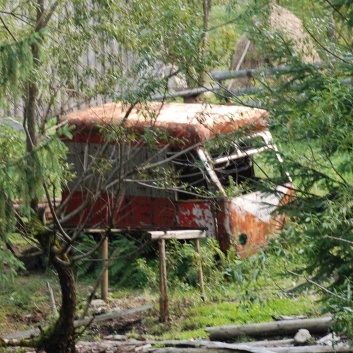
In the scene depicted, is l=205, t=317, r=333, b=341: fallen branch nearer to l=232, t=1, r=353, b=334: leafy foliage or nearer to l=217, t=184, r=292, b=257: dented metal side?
l=232, t=1, r=353, b=334: leafy foliage

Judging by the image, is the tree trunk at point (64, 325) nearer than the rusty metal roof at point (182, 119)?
Yes

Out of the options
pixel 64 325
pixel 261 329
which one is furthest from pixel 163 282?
pixel 64 325

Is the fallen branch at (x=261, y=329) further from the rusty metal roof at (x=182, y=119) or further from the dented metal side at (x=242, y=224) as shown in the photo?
the rusty metal roof at (x=182, y=119)

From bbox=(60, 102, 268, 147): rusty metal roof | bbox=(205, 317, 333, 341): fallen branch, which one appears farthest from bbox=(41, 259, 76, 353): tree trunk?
bbox=(60, 102, 268, 147): rusty metal roof

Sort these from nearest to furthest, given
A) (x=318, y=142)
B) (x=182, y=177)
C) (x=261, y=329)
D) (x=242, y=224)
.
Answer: (x=318, y=142) < (x=261, y=329) < (x=242, y=224) < (x=182, y=177)

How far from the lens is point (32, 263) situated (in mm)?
15211

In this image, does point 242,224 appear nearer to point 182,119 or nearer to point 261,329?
point 182,119

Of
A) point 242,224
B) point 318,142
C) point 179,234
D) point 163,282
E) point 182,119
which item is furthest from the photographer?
point 242,224

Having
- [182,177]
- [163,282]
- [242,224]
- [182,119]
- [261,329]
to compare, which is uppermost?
[182,119]

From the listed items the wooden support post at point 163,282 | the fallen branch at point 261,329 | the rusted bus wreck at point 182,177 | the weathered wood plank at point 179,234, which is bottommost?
the fallen branch at point 261,329

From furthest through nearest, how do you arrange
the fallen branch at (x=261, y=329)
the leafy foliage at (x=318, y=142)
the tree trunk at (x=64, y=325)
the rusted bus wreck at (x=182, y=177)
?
the rusted bus wreck at (x=182, y=177), the fallen branch at (x=261, y=329), the tree trunk at (x=64, y=325), the leafy foliage at (x=318, y=142)

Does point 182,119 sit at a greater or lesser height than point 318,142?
greater

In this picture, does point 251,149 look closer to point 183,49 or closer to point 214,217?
point 214,217

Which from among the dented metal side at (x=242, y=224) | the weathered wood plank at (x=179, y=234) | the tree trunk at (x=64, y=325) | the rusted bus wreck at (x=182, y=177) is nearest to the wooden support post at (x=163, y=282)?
the weathered wood plank at (x=179, y=234)
